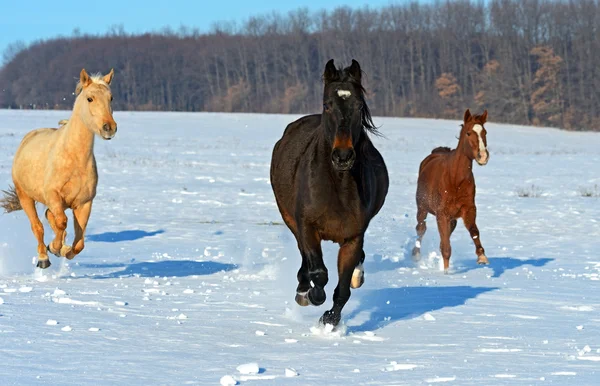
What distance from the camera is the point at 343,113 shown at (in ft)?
19.0

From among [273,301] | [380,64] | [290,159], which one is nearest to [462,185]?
[273,301]

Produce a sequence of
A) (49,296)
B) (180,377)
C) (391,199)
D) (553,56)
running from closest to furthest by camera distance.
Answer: (180,377) → (49,296) → (391,199) → (553,56)

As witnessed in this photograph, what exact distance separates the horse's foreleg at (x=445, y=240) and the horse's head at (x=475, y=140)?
86cm

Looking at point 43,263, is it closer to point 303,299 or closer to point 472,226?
point 303,299

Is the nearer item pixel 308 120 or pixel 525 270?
pixel 308 120

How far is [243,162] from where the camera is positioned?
30.1 metres

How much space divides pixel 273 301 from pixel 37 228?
114 inches

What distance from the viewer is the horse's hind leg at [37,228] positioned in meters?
8.74

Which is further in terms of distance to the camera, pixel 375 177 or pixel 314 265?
pixel 375 177

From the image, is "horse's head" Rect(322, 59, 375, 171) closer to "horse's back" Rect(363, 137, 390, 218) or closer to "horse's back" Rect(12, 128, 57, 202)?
"horse's back" Rect(363, 137, 390, 218)

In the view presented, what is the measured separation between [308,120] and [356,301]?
1639 millimetres

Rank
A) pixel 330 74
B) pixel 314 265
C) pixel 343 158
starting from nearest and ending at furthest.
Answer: pixel 343 158 → pixel 330 74 → pixel 314 265

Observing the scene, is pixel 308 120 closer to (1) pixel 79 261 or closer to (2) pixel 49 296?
(2) pixel 49 296

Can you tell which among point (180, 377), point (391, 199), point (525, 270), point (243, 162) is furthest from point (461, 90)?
point (180, 377)
